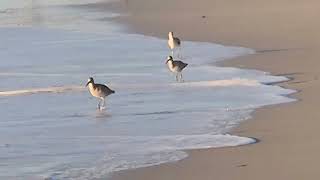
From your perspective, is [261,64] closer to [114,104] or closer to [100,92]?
[114,104]

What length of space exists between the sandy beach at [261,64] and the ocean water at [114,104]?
1.10ft

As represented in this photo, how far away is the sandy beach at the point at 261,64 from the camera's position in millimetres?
8367

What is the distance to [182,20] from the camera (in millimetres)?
31438

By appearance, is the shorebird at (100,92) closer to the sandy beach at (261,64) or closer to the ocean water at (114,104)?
the ocean water at (114,104)

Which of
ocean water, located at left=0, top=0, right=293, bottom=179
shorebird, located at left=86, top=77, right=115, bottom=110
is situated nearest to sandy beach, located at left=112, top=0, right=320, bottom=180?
ocean water, located at left=0, top=0, right=293, bottom=179

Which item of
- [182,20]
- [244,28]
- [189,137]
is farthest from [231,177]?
[182,20]

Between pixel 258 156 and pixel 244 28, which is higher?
pixel 244 28

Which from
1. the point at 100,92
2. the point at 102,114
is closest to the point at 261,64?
the point at 100,92

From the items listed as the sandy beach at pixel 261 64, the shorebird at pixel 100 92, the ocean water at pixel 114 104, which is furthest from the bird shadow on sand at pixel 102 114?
the sandy beach at pixel 261 64

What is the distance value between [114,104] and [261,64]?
5308 mm

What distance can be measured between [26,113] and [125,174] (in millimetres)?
4626

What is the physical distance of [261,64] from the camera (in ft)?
60.0

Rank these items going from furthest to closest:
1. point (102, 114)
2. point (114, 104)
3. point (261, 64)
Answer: point (261, 64) < point (114, 104) < point (102, 114)

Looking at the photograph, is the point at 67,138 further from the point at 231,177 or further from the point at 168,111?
the point at 231,177
